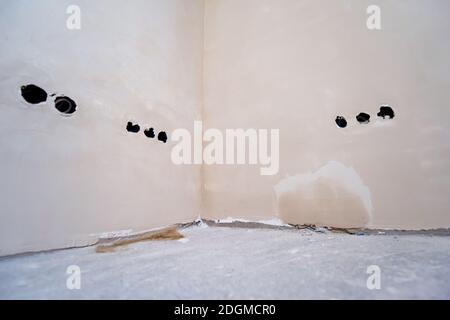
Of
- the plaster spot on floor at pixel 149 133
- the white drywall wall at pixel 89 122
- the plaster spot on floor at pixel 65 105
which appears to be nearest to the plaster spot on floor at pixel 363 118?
the white drywall wall at pixel 89 122

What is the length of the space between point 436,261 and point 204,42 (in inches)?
87.5

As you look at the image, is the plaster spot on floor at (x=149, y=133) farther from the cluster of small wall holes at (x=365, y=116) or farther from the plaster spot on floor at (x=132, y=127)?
the cluster of small wall holes at (x=365, y=116)

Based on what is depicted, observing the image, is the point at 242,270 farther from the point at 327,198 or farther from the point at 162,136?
the point at 162,136

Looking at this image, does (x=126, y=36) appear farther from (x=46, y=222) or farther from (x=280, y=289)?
(x=280, y=289)

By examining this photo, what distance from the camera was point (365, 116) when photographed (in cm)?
172

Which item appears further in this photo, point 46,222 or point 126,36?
point 126,36

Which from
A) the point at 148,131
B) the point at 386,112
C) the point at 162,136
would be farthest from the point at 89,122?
the point at 386,112

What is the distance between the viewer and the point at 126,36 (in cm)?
160

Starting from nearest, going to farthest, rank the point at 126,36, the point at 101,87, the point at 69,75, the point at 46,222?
the point at 46,222
the point at 69,75
the point at 101,87
the point at 126,36

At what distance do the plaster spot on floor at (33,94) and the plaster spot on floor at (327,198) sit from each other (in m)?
1.55

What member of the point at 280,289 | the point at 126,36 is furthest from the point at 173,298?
the point at 126,36

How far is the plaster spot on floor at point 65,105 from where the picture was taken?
1256 mm

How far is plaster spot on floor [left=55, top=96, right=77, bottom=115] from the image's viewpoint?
4.12 feet

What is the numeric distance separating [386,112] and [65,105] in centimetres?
197
